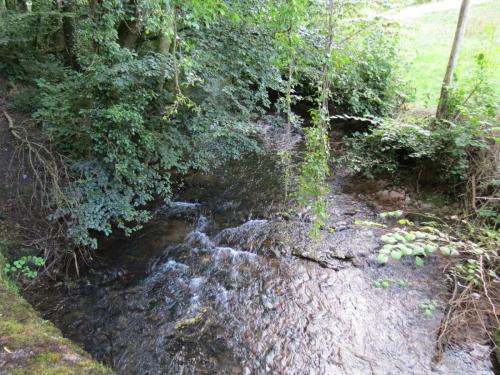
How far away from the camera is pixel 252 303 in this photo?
13.0ft

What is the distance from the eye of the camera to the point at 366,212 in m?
5.62

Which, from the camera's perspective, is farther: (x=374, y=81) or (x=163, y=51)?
(x=374, y=81)

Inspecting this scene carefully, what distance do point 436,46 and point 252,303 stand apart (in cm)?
1069

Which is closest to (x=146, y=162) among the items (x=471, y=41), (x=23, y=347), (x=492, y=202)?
(x=23, y=347)

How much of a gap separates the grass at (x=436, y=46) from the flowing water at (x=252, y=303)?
3927 millimetres

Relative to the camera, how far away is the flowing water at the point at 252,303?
3.27 m

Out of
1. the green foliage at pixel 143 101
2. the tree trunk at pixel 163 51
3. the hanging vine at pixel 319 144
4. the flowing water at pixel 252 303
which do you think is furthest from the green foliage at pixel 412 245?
the tree trunk at pixel 163 51

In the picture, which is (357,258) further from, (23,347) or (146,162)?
(23,347)

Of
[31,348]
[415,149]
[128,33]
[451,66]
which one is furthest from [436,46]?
[31,348]

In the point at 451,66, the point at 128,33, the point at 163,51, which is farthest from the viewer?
the point at 451,66

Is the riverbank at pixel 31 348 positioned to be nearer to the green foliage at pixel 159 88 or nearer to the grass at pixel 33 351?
the grass at pixel 33 351

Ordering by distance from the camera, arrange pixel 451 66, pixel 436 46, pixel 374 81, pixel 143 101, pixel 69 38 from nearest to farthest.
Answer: pixel 143 101, pixel 451 66, pixel 69 38, pixel 374 81, pixel 436 46

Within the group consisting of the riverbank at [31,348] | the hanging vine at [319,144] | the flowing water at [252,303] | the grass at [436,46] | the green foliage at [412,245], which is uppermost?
the grass at [436,46]

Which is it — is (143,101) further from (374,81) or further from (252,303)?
(374,81)
